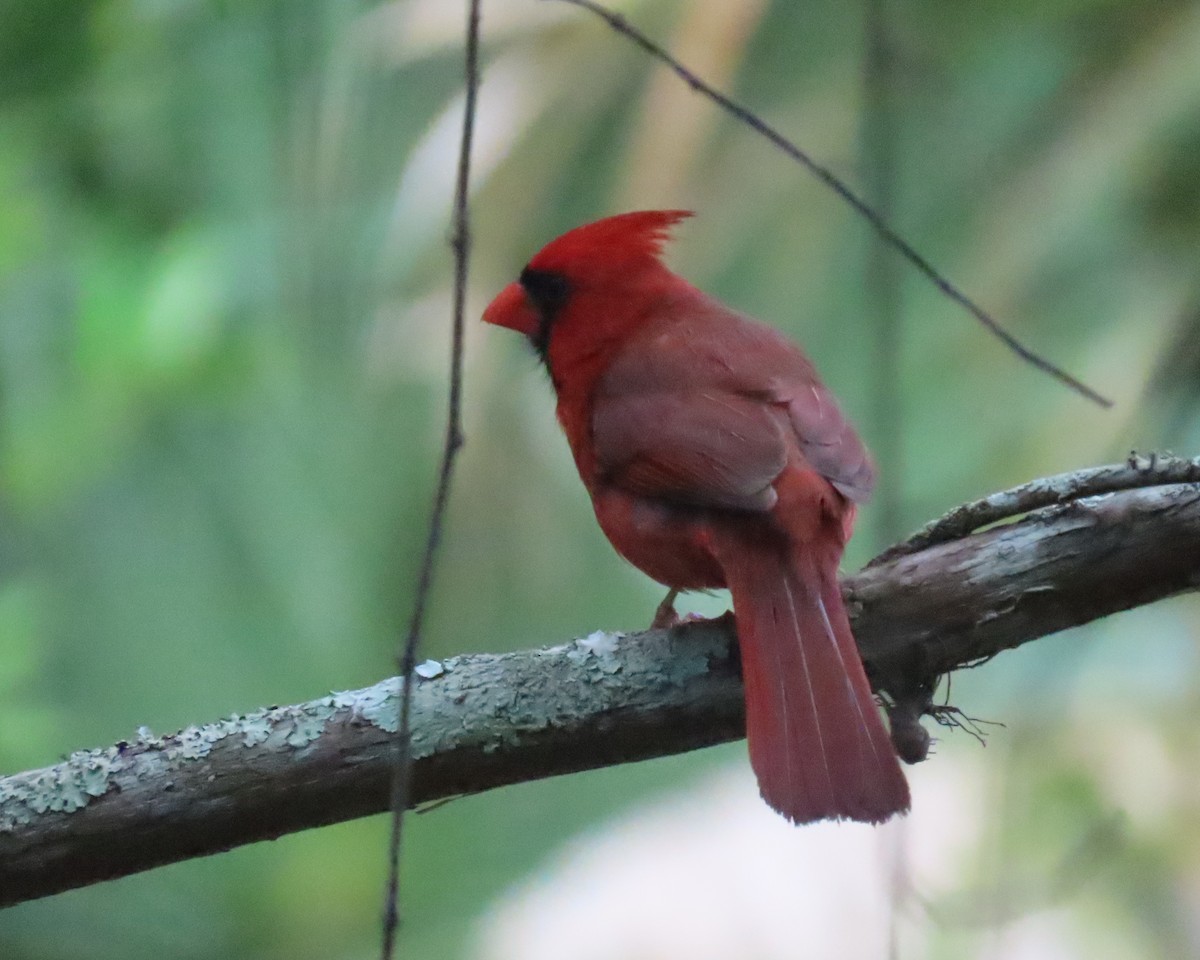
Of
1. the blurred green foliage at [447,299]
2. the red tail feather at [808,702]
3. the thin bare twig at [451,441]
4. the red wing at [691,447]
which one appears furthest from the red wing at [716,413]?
the blurred green foliage at [447,299]

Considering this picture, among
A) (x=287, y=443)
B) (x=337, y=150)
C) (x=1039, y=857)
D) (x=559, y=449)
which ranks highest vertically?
(x=337, y=150)

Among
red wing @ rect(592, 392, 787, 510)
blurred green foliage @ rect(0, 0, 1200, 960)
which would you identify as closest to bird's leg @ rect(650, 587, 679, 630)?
red wing @ rect(592, 392, 787, 510)

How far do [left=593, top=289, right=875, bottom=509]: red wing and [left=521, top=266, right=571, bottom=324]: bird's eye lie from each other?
0.18 metres

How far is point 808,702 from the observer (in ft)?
5.15

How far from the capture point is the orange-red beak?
7.71 feet

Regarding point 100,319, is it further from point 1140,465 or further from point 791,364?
point 1140,465

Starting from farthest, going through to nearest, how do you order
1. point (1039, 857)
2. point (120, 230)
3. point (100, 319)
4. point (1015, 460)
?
point (120, 230), point (100, 319), point (1015, 460), point (1039, 857)

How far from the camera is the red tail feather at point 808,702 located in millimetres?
1506

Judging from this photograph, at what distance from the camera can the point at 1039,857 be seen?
274 cm

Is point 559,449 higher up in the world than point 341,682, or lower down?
higher up

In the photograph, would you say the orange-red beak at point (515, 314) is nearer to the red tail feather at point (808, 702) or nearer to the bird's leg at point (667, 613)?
the bird's leg at point (667, 613)

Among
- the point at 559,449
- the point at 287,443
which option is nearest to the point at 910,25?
the point at 559,449

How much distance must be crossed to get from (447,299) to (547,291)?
1214 millimetres

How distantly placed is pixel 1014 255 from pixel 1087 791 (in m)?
1.19
